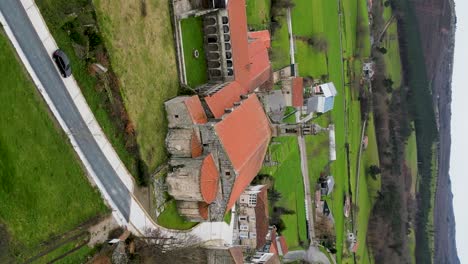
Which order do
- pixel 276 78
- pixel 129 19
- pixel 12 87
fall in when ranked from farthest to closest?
pixel 276 78, pixel 129 19, pixel 12 87

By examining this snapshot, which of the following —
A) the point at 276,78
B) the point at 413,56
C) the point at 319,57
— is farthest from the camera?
the point at 413,56

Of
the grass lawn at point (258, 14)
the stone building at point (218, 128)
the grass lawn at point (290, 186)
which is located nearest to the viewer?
the stone building at point (218, 128)

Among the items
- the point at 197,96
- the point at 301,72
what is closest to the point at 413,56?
the point at 301,72

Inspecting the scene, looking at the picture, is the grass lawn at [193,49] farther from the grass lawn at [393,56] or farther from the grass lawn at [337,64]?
the grass lawn at [393,56]

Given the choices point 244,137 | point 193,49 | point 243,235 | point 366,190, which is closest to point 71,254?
point 244,137

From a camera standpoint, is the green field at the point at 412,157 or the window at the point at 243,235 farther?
the green field at the point at 412,157

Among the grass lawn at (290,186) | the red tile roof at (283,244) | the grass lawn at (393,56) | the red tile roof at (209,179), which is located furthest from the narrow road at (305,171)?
the grass lawn at (393,56)

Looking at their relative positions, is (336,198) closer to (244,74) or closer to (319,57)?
(319,57)
